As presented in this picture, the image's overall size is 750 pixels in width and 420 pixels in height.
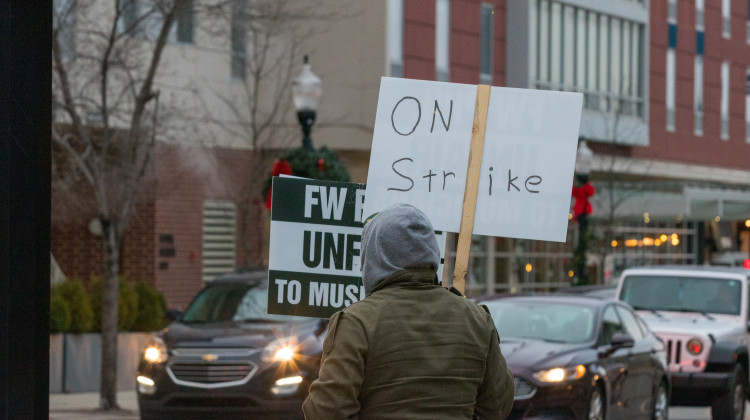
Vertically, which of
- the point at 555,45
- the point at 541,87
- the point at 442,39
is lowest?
the point at 541,87

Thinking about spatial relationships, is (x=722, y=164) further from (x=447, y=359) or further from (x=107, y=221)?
(x=447, y=359)

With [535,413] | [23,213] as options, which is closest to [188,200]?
[535,413]

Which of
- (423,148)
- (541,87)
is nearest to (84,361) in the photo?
(423,148)

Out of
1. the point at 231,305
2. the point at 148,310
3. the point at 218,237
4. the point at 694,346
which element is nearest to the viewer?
the point at 231,305

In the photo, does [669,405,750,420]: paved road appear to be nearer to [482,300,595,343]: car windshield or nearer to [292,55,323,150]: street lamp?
[482,300,595,343]: car windshield

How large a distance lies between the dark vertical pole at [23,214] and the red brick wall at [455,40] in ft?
75.8

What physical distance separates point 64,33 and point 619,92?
2015 cm

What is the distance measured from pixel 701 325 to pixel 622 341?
10.5 feet

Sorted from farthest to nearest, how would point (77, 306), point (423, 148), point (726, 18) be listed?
point (726, 18)
point (77, 306)
point (423, 148)

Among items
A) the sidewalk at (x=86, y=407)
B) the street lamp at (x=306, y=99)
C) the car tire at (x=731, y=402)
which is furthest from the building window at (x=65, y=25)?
the car tire at (x=731, y=402)

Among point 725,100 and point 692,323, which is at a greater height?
point 725,100

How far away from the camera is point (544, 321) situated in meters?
12.1

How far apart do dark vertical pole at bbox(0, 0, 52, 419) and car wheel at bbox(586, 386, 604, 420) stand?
26.0ft

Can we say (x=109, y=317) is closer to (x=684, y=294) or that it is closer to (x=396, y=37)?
(x=684, y=294)
